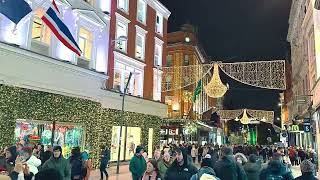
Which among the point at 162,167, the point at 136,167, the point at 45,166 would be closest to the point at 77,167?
the point at 136,167

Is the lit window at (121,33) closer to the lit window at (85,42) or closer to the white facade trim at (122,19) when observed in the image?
the white facade trim at (122,19)

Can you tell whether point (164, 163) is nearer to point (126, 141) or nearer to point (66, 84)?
point (66, 84)

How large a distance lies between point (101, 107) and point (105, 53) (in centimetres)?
366

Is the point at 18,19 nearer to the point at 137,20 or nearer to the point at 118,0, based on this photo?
the point at 118,0

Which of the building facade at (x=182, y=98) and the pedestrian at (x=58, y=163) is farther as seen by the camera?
the building facade at (x=182, y=98)

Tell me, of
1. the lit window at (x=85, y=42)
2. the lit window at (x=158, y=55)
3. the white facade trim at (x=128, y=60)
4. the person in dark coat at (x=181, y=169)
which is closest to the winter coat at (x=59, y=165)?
the person in dark coat at (x=181, y=169)

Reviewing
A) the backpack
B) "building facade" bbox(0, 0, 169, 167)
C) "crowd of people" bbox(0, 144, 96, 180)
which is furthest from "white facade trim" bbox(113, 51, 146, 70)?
the backpack

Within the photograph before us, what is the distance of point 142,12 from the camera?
32406 millimetres

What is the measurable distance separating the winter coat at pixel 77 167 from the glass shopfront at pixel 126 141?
1523 centimetres

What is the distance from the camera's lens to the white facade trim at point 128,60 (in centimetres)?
2751

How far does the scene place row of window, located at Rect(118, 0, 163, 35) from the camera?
29150 millimetres

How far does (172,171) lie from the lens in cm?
740

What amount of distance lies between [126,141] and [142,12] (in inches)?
450

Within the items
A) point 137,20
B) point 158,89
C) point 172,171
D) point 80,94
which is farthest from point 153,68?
point 172,171
